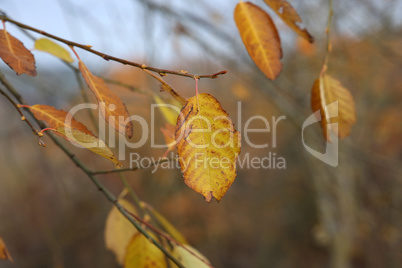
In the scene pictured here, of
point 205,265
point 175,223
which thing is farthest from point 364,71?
point 205,265

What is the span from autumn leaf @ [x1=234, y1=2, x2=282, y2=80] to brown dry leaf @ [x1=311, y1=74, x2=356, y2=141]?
10 cm

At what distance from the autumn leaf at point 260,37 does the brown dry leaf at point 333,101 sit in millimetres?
96

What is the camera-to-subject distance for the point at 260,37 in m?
0.58

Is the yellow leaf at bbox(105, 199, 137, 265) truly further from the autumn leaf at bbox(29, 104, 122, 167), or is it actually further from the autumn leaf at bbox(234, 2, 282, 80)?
the autumn leaf at bbox(234, 2, 282, 80)

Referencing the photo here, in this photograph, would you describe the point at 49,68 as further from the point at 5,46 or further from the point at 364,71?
the point at 364,71

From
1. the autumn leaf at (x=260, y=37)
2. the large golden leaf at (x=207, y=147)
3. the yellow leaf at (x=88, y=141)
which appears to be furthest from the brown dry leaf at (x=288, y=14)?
the yellow leaf at (x=88, y=141)

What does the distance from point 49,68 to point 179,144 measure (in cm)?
188

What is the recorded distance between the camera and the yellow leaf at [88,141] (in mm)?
465

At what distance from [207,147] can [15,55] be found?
31cm

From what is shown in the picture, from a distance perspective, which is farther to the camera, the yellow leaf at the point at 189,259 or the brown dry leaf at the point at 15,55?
the yellow leaf at the point at 189,259

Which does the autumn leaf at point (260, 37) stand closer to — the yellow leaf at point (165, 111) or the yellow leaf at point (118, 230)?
the yellow leaf at point (165, 111)

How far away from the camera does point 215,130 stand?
1.53ft

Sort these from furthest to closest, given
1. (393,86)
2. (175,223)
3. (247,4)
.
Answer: (393,86)
(175,223)
(247,4)

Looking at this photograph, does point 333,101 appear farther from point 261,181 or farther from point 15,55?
point 261,181
